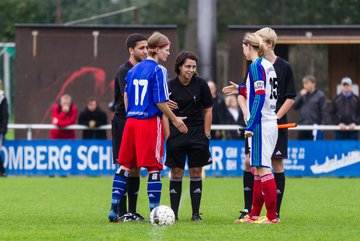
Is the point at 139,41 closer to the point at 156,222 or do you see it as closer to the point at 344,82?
the point at 156,222

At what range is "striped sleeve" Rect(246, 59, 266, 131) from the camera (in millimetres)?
11688

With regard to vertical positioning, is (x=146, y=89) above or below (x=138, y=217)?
above

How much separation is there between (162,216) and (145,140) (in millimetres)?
842

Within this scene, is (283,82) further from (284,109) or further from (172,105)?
(172,105)

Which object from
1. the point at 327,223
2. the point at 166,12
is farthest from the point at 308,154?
the point at 166,12

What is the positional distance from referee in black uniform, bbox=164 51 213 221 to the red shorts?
2.05ft

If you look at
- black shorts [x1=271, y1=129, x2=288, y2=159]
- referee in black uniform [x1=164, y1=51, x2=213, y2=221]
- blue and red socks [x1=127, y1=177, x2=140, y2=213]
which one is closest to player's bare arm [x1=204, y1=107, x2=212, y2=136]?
referee in black uniform [x1=164, y1=51, x2=213, y2=221]

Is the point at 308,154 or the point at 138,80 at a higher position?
the point at 138,80

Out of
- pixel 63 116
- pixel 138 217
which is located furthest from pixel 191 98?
pixel 63 116

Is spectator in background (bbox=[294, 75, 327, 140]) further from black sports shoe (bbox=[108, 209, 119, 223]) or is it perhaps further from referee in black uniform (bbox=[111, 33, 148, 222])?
black sports shoe (bbox=[108, 209, 119, 223])

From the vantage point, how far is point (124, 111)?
12898 millimetres

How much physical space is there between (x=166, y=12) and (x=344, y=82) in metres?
26.2

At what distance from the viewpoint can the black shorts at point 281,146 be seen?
12539mm

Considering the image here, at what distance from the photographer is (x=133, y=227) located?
11.8 m
